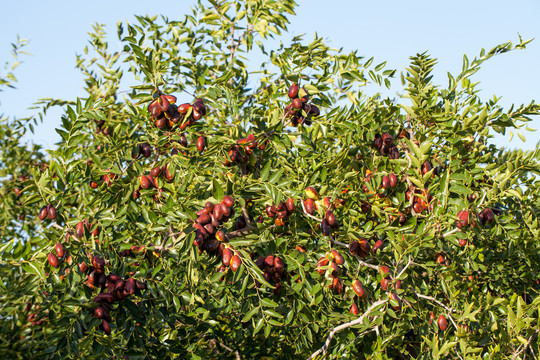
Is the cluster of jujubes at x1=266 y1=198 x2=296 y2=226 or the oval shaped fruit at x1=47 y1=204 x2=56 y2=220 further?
the cluster of jujubes at x1=266 y1=198 x2=296 y2=226

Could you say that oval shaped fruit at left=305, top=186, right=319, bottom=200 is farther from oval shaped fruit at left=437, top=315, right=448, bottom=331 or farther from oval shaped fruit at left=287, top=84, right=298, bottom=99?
oval shaped fruit at left=437, top=315, right=448, bottom=331

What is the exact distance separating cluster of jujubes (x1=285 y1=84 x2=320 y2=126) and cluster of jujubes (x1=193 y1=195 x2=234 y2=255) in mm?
1112

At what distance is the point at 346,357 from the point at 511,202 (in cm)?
203

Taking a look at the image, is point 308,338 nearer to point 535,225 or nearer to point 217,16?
point 535,225

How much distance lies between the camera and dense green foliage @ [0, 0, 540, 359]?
292cm

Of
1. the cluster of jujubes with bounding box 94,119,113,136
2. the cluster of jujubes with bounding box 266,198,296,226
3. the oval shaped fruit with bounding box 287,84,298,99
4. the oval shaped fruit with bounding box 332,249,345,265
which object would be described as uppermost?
the oval shaped fruit with bounding box 287,84,298,99

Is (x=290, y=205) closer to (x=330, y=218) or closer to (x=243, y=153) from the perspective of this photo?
(x=330, y=218)

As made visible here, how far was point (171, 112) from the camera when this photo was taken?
10.4 feet

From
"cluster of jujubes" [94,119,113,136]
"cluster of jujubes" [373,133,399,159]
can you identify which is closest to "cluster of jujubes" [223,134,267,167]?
"cluster of jujubes" [373,133,399,159]

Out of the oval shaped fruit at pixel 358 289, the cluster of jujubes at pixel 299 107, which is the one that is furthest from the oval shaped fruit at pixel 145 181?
the oval shaped fruit at pixel 358 289

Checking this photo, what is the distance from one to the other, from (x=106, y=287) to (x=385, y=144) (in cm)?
215

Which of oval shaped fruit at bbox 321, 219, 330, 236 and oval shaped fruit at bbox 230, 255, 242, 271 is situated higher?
oval shaped fruit at bbox 321, 219, 330, 236

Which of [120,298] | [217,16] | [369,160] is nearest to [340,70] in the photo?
[369,160]

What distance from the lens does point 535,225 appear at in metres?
3.68
